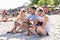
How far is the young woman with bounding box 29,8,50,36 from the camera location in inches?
339

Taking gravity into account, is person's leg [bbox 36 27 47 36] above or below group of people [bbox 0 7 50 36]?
below

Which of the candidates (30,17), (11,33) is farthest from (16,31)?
(30,17)

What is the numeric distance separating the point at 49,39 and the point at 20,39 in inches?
43.2

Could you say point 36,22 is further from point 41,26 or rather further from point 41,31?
point 41,31

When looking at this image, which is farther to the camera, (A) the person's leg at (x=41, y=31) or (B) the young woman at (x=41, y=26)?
(A) the person's leg at (x=41, y=31)

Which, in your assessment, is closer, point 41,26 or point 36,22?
point 41,26

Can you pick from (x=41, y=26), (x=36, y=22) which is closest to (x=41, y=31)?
(x=41, y=26)

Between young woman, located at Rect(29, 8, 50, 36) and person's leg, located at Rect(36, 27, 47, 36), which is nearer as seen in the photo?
young woman, located at Rect(29, 8, 50, 36)

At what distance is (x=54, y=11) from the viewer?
31031 mm

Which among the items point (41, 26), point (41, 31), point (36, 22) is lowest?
point (41, 31)

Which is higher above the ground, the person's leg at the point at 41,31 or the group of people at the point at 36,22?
the group of people at the point at 36,22

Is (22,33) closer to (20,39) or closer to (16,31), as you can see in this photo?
(16,31)

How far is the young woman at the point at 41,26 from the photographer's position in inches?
339

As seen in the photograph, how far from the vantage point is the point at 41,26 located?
28.7ft
